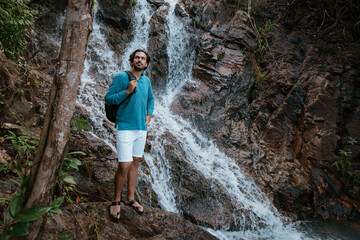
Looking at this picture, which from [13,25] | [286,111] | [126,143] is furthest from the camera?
[286,111]

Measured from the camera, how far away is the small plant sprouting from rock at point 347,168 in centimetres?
685

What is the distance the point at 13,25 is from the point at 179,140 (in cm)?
436

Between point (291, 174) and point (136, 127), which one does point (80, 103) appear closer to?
point (136, 127)

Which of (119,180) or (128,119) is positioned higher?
(128,119)

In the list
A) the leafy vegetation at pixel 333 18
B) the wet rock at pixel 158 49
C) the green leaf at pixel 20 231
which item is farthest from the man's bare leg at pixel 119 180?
the leafy vegetation at pixel 333 18

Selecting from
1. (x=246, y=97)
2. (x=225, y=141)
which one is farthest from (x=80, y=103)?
(x=246, y=97)

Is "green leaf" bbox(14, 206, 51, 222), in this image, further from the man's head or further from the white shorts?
the man's head

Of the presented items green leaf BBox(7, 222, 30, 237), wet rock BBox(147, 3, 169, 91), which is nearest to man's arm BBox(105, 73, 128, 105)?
green leaf BBox(7, 222, 30, 237)

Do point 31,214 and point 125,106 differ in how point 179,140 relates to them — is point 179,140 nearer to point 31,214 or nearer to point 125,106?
point 125,106

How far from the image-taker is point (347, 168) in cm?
691

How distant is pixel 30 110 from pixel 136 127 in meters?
2.45

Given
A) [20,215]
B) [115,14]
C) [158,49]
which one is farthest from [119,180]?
[115,14]

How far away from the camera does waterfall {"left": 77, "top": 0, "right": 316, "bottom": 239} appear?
5.25m

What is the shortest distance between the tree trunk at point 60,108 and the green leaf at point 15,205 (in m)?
0.05
